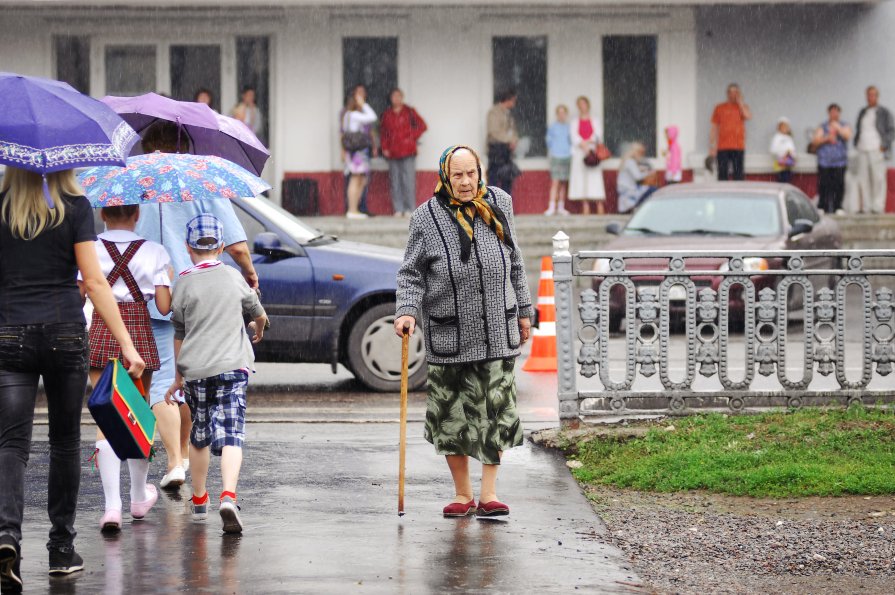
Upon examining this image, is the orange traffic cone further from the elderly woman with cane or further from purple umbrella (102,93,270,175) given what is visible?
the elderly woman with cane

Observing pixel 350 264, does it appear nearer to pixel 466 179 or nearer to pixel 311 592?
pixel 466 179

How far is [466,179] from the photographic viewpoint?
7121 millimetres

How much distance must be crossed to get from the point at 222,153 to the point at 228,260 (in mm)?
2552

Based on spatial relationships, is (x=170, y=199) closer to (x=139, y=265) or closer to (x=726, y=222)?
(x=139, y=265)

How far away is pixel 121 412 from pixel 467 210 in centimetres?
195

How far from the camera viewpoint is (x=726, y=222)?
17281mm

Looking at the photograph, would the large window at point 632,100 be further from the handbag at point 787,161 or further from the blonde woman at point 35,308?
the blonde woman at point 35,308

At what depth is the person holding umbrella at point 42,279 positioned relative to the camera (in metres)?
5.78

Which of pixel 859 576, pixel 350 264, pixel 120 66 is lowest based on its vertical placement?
pixel 859 576

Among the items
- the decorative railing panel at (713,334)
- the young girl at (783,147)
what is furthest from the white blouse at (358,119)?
the decorative railing panel at (713,334)

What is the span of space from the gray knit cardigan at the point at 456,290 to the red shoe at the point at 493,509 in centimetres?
68

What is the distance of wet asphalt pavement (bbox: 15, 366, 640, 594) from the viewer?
597 centimetres

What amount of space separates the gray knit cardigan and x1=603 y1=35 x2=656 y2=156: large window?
19198mm

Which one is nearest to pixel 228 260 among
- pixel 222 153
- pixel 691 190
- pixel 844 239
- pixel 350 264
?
pixel 350 264
